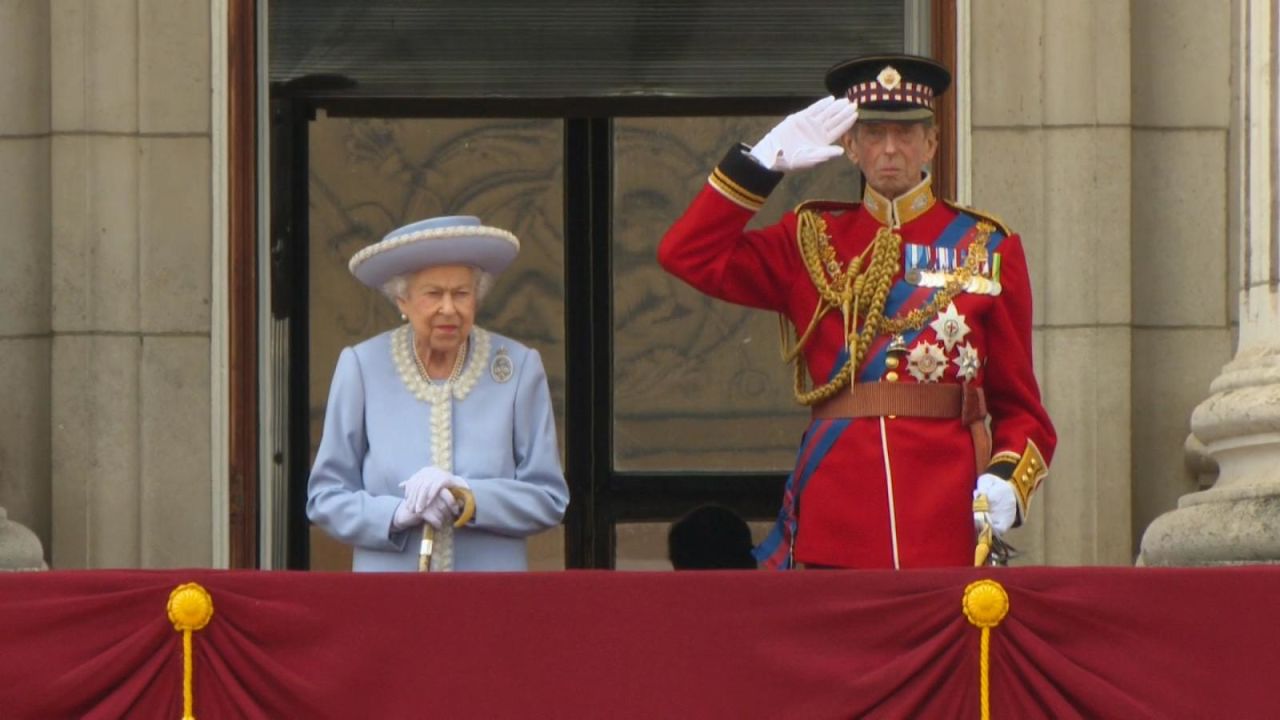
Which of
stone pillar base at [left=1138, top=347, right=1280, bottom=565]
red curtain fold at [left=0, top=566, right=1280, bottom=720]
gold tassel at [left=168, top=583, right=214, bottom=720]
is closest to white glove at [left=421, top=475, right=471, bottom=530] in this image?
red curtain fold at [left=0, top=566, right=1280, bottom=720]

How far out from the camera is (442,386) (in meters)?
7.67

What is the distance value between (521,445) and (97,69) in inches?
100

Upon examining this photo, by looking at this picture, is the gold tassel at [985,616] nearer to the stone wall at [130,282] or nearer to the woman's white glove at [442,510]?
the woman's white glove at [442,510]

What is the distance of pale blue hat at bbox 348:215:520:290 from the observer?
7570 millimetres

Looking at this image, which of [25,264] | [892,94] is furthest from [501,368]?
[25,264]

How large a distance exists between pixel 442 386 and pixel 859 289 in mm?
1007

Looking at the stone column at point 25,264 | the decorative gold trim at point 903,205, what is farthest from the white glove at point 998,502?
the stone column at point 25,264

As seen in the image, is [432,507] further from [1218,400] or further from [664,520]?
[664,520]

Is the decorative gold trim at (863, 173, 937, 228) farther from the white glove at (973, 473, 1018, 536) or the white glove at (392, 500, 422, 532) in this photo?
the white glove at (392, 500, 422, 532)

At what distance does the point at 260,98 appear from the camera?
9766 mm

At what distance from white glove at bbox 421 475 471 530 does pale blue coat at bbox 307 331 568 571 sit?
0.05 meters

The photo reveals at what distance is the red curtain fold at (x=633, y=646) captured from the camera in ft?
22.8

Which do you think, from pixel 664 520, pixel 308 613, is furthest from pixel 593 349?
pixel 308 613

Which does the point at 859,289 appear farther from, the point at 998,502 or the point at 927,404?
the point at 998,502
